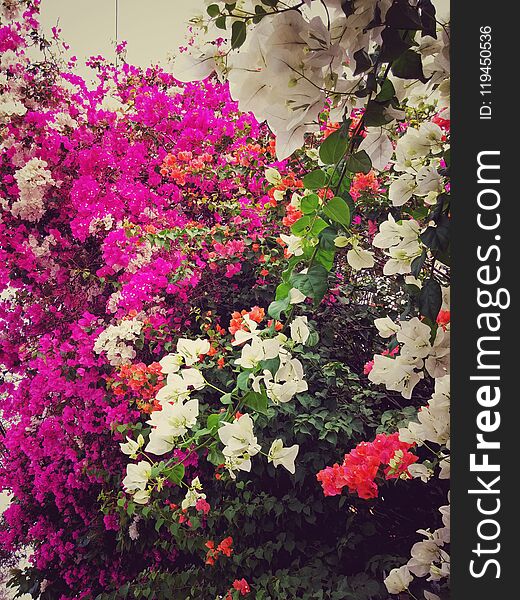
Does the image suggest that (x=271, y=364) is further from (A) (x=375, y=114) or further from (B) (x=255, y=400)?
(A) (x=375, y=114)

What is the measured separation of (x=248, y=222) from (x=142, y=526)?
917 mm

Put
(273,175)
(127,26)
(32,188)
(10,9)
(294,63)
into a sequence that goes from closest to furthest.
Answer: (294,63) → (273,175) → (32,188) → (10,9) → (127,26)

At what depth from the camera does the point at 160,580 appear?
142 cm

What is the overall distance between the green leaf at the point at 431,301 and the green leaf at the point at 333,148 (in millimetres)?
113

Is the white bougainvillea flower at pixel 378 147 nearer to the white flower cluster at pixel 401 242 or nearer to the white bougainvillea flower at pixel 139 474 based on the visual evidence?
the white flower cluster at pixel 401 242

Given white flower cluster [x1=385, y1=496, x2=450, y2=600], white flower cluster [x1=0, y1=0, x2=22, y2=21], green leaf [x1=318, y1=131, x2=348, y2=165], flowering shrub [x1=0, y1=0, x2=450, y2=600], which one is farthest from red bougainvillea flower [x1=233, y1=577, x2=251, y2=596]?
white flower cluster [x1=0, y1=0, x2=22, y2=21]

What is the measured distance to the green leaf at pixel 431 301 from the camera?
0.41 meters

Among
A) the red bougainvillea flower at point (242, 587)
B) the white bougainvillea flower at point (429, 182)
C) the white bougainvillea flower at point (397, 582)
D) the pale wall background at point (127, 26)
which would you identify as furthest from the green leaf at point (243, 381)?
the pale wall background at point (127, 26)

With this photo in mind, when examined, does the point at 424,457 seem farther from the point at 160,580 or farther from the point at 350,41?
the point at 350,41

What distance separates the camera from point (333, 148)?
388 millimetres

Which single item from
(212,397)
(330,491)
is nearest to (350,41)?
(330,491)

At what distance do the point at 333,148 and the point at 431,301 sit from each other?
0.42 ft

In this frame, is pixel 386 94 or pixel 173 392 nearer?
pixel 386 94

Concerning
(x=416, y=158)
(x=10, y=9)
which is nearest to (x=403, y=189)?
(x=416, y=158)
